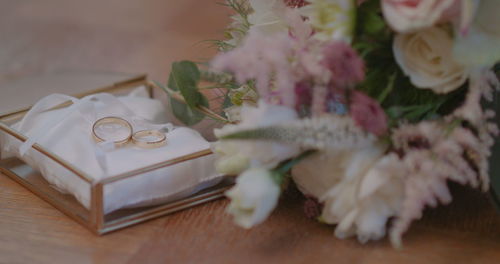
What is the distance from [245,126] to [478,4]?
236mm

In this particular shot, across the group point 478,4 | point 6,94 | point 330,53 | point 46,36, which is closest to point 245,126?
point 330,53

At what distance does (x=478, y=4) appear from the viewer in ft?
2.02

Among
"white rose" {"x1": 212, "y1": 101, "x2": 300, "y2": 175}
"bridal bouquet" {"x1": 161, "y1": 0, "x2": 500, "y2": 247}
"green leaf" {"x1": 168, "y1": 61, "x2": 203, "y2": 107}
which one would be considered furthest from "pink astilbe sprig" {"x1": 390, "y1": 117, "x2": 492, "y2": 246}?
"green leaf" {"x1": 168, "y1": 61, "x2": 203, "y2": 107}

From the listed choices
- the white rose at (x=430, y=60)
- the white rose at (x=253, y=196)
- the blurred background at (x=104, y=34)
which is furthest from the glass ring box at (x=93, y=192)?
the blurred background at (x=104, y=34)

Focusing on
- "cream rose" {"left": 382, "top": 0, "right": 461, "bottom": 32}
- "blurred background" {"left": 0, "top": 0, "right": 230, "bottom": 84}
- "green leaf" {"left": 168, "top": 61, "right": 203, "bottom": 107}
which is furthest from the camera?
"blurred background" {"left": 0, "top": 0, "right": 230, "bottom": 84}

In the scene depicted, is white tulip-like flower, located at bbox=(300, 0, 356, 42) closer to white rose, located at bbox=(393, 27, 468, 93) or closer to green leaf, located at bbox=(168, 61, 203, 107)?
white rose, located at bbox=(393, 27, 468, 93)

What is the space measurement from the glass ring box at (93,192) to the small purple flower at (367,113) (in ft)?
0.64

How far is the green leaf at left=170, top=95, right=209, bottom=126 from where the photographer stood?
2.99ft

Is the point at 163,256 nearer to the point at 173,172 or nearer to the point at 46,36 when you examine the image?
the point at 173,172

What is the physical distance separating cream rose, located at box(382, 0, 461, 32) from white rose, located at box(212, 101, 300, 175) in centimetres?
12

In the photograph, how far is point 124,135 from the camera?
0.79 m

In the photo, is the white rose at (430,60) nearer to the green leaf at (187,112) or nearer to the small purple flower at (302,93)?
the small purple flower at (302,93)

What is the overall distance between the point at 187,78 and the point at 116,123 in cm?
13

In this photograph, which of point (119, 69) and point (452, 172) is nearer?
point (452, 172)
